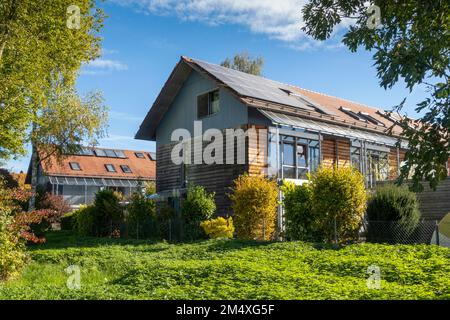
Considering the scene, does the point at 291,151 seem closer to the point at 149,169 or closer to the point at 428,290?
the point at 428,290

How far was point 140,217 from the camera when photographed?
2202 cm

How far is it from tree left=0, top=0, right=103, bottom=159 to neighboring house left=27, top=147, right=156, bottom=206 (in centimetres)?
2295

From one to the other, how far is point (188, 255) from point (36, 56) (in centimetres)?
881

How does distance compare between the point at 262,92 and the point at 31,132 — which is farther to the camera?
the point at 31,132

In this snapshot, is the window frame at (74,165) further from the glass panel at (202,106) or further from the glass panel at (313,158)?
the glass panel at (313,158)

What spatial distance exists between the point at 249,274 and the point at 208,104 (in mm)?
15939

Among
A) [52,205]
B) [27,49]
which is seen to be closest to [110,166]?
[52,205]

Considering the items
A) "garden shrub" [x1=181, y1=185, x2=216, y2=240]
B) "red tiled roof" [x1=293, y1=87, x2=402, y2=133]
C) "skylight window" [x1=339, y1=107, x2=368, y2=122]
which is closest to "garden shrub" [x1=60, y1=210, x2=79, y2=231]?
"garden shrub" [x1=181, y1=185, x2=216, y2=240]

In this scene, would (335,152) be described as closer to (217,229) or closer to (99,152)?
(217,229)

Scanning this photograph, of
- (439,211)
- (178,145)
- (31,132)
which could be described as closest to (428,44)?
(439,211)

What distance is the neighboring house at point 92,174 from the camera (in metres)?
41.9

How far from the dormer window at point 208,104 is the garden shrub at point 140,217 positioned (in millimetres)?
5271

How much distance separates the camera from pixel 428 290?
7609 millimetres

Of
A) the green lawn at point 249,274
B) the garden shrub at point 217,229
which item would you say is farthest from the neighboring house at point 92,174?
the green lawn at point 249,274
